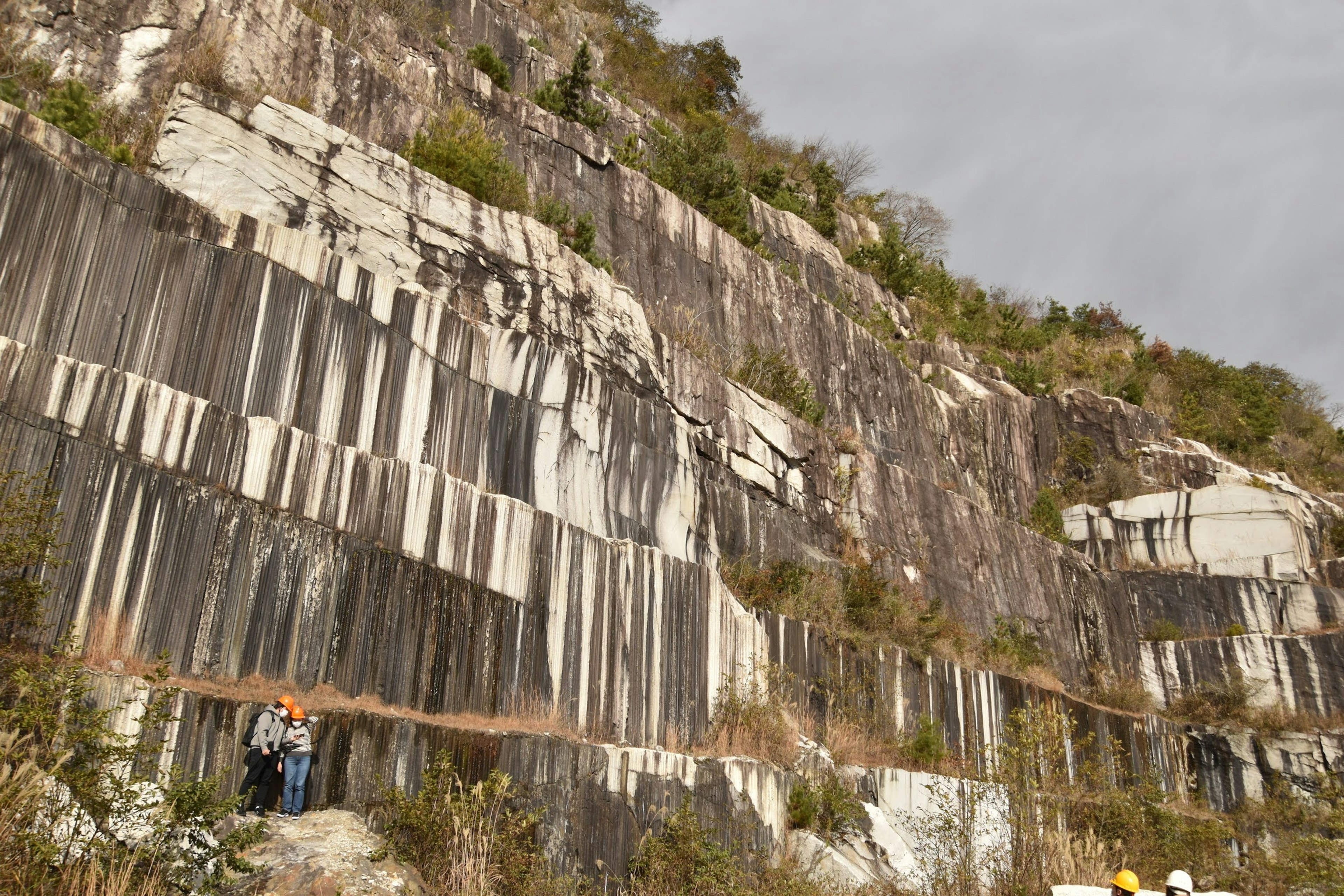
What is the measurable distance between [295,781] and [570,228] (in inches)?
427

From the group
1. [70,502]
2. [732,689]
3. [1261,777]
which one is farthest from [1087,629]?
[70,502]

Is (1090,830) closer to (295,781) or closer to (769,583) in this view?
(769,583)

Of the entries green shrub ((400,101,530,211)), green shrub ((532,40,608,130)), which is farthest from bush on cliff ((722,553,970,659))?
green shrub ((532,40,608,130))

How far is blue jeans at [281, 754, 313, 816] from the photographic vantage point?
25.4ft

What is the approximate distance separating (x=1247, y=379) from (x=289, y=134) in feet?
116

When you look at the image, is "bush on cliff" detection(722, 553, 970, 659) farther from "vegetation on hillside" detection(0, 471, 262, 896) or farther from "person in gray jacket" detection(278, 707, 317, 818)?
"vegetation on hillside" detection(0, 471, 262, 896)

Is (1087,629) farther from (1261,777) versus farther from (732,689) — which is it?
(732,689)

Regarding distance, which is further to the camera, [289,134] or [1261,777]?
[1261,777]

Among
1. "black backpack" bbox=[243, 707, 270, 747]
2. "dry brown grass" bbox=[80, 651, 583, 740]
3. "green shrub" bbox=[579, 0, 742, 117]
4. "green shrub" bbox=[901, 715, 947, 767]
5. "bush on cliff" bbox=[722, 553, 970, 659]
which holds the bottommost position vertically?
"black backpack" bbox=[243, 707, 270, 747]

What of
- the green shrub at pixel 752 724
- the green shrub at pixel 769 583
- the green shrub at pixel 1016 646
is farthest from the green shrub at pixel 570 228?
the green shrub at pixel 1016 646

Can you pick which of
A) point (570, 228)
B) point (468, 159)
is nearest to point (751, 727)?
point (570, 228)

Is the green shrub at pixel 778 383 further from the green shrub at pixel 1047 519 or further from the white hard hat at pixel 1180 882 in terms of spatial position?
the white hard hat at pixel 1180 882

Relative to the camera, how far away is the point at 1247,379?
36.7 metres

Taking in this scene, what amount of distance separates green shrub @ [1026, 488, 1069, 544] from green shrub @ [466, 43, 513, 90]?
16.1m
